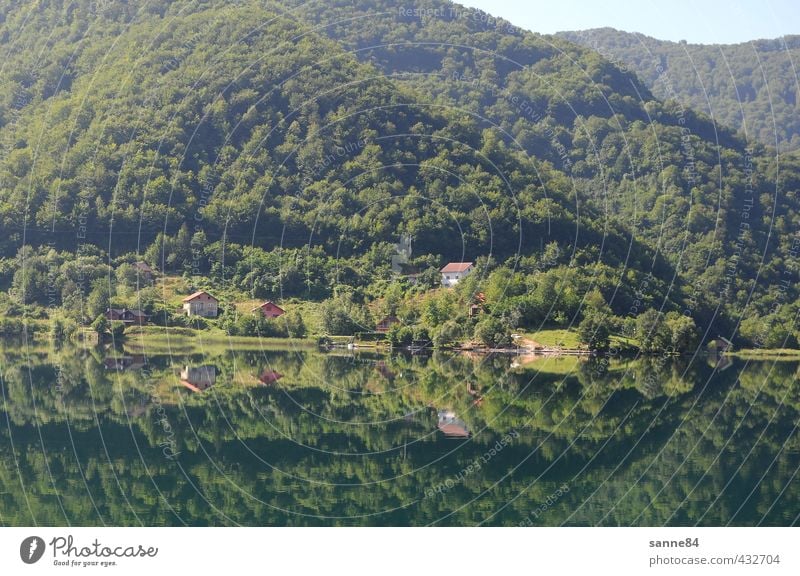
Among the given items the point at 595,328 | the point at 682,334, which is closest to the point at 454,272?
the point at 595,328

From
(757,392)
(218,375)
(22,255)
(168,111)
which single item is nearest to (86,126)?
(168,111)

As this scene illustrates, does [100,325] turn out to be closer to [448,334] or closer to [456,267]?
[448,334]

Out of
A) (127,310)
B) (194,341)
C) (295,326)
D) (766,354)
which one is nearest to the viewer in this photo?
(194,341)

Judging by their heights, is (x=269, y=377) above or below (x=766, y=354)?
above

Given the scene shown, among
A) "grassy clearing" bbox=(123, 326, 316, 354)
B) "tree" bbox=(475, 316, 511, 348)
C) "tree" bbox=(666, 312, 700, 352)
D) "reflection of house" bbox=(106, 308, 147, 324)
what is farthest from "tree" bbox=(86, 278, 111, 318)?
"tree" bbox=(666, 312, 700, 352)

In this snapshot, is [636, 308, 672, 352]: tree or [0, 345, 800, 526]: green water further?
[636, 308, 672, 352]: tree

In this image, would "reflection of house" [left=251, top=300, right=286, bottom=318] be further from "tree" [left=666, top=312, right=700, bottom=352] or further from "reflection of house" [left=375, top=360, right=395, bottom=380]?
"tree" [left=666, top=312, right=700, bottom=352]

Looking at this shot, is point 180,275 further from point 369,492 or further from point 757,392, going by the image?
point 369,492
